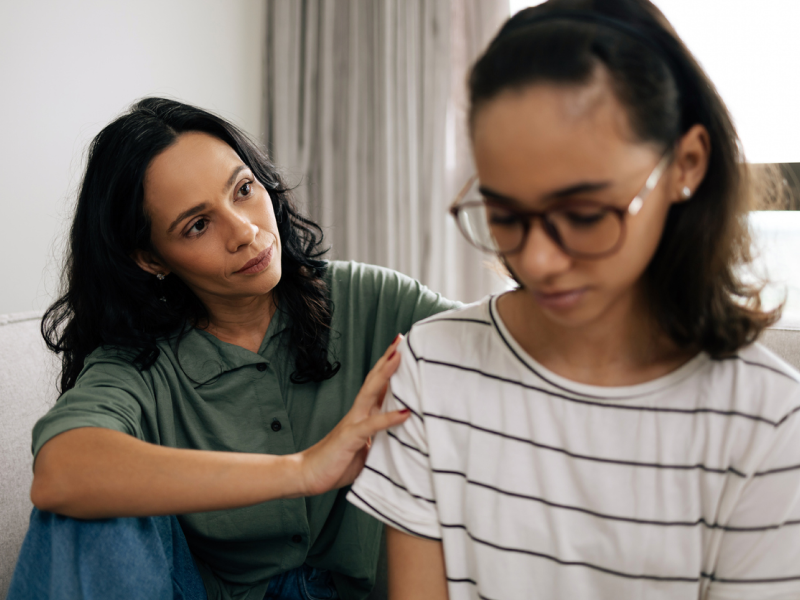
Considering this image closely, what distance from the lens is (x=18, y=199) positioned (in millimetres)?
1658

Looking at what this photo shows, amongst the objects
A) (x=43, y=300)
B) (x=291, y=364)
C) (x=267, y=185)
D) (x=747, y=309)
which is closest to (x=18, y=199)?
(x=43, y=300)

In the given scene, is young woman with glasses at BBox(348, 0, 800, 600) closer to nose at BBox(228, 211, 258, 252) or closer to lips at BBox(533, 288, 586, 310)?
lips at BBox(533, 288, 586, 310)

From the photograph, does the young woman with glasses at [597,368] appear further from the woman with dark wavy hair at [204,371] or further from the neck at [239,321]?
the neck at [239,321]

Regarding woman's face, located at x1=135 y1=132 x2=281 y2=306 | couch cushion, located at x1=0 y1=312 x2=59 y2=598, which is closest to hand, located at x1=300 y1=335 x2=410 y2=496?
woman's face, located at x1=135 y1=132 x2=281 y2=306

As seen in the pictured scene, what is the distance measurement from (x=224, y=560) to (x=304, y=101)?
6.16 feet

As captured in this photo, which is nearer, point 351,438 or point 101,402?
point 351,438

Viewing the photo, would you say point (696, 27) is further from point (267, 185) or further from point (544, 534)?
point (544, 534)

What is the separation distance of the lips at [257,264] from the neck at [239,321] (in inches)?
4.6

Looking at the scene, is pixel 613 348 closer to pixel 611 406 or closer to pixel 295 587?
pixel 611 406

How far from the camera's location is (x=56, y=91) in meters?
1.74

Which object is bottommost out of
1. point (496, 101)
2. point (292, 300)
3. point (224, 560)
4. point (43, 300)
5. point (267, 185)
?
point (224, 560)

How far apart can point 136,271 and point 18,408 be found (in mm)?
393

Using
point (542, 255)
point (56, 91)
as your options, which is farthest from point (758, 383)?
point (56, 91)

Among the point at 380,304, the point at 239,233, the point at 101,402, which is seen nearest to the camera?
the point at 101,402
